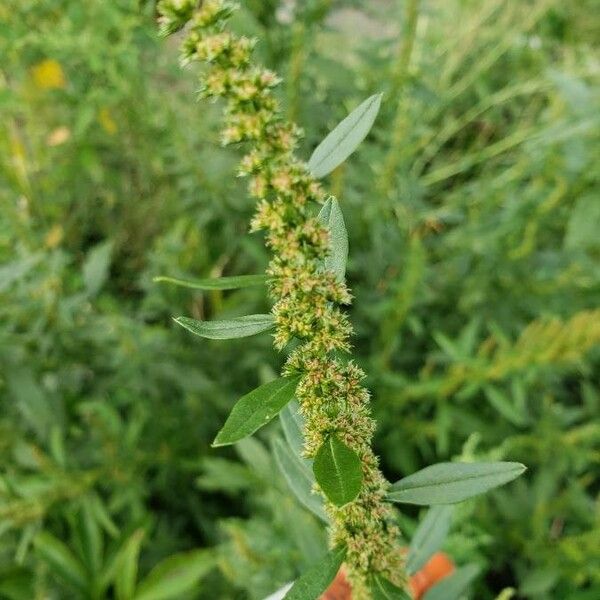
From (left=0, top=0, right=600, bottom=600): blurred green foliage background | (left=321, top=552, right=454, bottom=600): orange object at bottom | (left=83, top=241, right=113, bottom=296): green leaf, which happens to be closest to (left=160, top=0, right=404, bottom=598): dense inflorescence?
(left=321, top=552, right=454, bottom=600): orange object at bottom

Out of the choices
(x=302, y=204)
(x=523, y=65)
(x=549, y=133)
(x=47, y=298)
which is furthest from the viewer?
(x=523, y=65)

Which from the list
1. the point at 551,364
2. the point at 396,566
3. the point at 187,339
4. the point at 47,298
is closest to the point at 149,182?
the point at 187,339

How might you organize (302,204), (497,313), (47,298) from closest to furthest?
(302,204)
(47,298)
(497,313)

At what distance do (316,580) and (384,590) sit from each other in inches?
2.9

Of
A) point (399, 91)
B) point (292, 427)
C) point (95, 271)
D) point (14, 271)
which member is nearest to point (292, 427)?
point (292, 427)

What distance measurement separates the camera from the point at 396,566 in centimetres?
58

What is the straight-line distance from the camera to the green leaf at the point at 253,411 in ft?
1.51

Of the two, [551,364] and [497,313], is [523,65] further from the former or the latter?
[551,364]

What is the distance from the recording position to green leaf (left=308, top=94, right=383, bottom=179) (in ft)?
1.63

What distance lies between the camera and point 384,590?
565mm

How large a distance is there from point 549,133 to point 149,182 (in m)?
1.09

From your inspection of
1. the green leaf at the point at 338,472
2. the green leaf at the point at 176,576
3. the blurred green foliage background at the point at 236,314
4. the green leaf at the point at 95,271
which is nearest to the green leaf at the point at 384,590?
the green leaf at the point at 338,472

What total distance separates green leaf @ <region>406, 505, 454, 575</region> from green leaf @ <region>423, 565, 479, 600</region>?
29mm

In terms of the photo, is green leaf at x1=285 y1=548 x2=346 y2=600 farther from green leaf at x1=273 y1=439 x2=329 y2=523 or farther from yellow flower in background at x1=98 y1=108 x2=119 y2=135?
yellow flower in background at x1=98 y1=108 x2=119 y2=135
